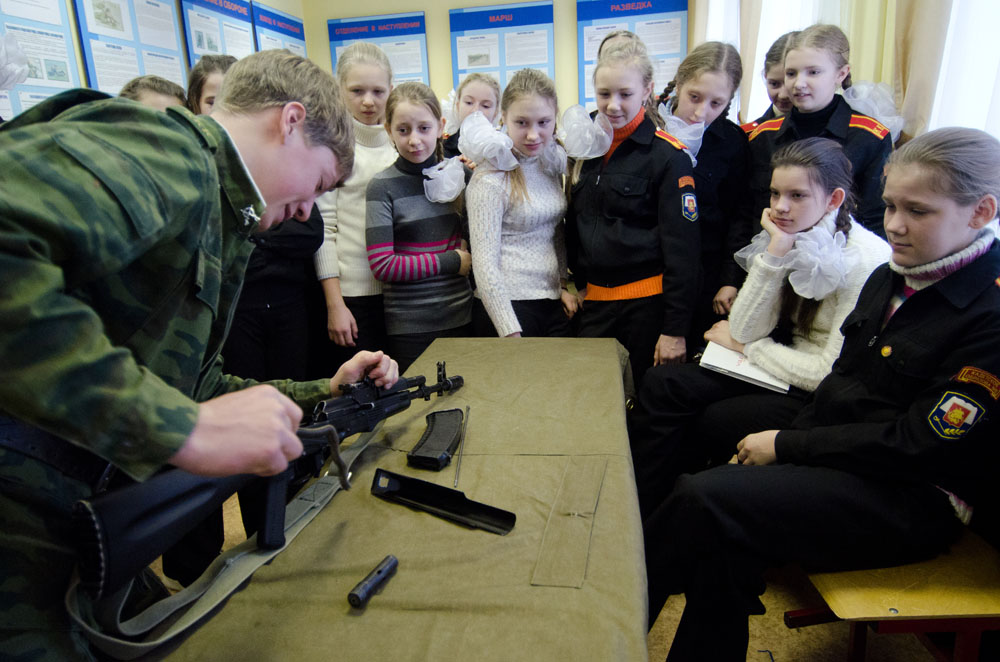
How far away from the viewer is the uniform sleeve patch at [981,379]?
1.17m

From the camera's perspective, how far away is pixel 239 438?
0.64 meters

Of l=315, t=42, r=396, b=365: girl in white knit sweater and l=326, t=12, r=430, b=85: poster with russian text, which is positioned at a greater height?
l=326, t=12, r=430, b=85: poster with russian text

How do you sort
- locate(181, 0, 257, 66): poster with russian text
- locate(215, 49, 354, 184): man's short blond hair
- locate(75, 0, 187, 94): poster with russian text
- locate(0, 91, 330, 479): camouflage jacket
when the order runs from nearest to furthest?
locate(0, 91, 330, 479): camouflage jacket < locate(215, 49, 354, 184): man's short blond hair < locate(75, 0, 187, 94): poster with russian text < locate(181, 0, 257, 66): poster with russian text

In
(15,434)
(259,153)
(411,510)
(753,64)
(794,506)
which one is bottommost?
(794,506)

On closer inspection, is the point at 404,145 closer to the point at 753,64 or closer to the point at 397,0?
the point at 753,64

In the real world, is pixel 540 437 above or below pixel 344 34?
below

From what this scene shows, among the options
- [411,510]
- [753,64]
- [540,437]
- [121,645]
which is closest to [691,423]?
[540,437]

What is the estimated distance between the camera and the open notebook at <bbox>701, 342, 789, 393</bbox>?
1.81m

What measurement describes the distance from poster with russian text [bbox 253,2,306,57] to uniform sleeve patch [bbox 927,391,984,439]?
4.10m

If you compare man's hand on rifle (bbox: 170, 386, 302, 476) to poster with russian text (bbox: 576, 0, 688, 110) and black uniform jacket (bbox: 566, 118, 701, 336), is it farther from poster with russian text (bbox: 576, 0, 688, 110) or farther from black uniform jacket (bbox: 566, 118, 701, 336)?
poster with russian text (bbox: 576, 0, 688, 110)

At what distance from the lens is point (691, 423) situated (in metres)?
2.00

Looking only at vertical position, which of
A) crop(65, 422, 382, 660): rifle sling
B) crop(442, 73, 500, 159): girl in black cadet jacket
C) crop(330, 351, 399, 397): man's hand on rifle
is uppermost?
crop(442, 73, 500, 159): girl in black cadet jacket

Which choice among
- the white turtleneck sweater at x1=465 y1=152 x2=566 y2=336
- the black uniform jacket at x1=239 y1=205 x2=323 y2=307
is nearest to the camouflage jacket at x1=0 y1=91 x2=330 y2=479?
the black uniform jacket at x1=239 y1=205 x2=323 y2=307

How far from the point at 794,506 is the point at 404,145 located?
64.1 inches
